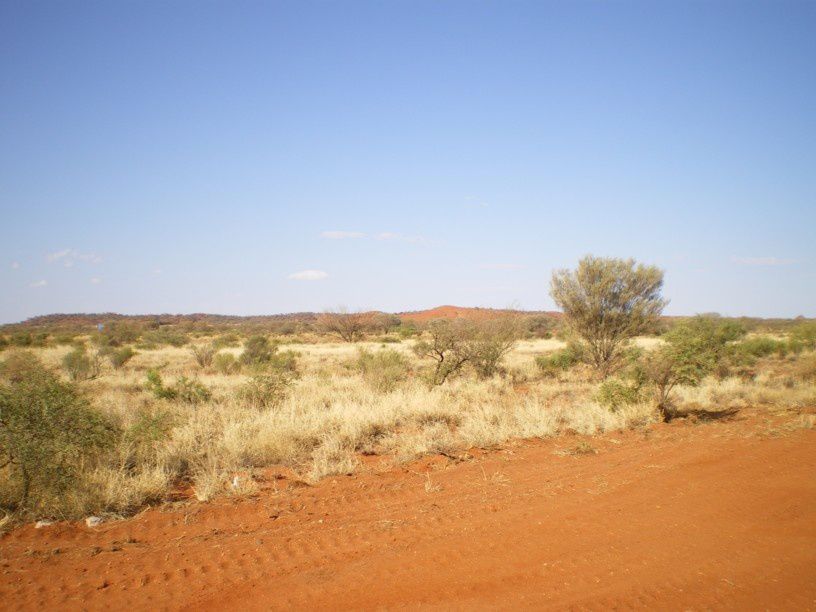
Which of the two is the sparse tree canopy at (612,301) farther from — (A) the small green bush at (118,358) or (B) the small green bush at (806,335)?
(A) the small green bush at (118,358)

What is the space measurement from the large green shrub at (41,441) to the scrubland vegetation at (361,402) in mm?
17

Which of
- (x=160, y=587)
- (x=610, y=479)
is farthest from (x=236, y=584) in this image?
(x=610, y=479)

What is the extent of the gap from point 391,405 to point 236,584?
730 cm

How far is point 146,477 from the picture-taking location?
6480 millimetres

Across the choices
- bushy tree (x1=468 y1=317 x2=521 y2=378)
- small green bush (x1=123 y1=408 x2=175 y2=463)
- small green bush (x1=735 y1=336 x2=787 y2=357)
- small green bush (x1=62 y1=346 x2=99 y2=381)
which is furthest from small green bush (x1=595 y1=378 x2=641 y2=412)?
small green bush (x1=62 y1=346 x2=99 y2=381)

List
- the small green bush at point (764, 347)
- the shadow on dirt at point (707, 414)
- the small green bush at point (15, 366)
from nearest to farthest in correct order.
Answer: the shadow on dirt at point (707, 414), the small green bush at point (15, 366), the small green bush at point (764, 347)

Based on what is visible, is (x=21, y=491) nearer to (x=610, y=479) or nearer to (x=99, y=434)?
(x=99, y=434)

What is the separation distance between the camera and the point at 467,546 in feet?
15.4

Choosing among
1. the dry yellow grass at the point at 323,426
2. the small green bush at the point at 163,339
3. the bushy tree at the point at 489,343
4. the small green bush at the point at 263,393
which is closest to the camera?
the dry yellow grass at the point at 323,426

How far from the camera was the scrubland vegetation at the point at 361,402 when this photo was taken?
20.1 ft

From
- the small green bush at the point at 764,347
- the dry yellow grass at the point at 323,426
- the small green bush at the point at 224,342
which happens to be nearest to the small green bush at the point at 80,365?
the dry yellow grass at the point at 323,426

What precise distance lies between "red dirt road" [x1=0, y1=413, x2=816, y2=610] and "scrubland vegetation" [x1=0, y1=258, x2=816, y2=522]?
96 centimetres

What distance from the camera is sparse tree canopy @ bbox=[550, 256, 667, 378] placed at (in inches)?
722

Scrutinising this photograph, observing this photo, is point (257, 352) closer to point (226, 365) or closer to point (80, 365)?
point (226, 365)
